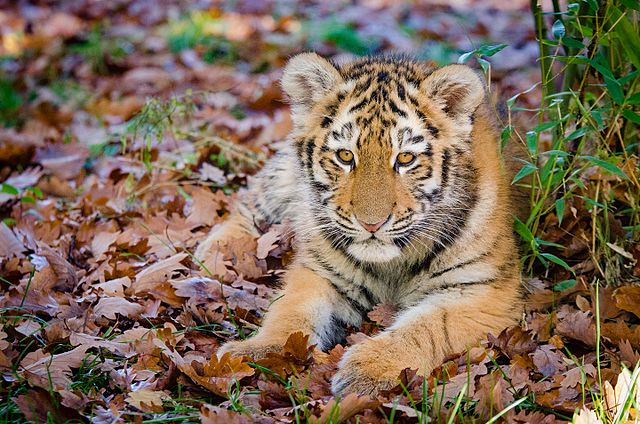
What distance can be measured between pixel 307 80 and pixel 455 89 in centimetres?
79

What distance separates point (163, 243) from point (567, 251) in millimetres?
2344

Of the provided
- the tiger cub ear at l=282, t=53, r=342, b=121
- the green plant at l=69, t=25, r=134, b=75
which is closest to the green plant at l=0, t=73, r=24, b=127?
the green plant at l=69, t=25, r=134, b=75

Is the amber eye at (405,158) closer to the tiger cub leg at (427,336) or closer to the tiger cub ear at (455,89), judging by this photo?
the tiger cub ear at (455,89)

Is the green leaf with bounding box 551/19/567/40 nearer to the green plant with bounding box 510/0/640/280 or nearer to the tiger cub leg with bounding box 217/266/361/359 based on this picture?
the green plant with bounding box 510/0/640/280

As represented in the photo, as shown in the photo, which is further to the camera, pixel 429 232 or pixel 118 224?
pixel 118 224

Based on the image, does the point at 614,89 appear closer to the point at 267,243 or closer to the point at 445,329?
the point at 445,329

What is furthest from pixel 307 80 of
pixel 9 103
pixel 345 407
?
pixel 9 103

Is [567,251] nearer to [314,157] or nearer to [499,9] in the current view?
[314,157]

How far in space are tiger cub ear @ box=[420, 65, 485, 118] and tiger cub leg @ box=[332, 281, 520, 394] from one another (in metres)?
0.89

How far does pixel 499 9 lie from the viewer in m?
11.6

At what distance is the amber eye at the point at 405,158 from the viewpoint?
3717 mm

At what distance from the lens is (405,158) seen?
3.73 meters

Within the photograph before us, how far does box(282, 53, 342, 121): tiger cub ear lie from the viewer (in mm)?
4027

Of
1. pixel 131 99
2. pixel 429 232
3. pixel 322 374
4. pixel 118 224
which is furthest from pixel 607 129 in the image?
pixel 131 99
